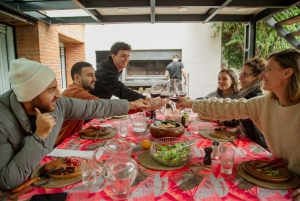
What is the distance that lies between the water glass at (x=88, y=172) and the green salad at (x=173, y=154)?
374 millimetres

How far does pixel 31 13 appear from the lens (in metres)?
4.08

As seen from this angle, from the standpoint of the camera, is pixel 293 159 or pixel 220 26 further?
pixel 220 26

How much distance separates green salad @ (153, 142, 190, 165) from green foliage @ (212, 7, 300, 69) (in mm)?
5880

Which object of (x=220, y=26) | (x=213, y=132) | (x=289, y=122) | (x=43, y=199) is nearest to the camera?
(x=43, y=199)

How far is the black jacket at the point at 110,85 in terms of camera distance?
2.70m

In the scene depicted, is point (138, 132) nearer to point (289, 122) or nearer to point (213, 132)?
point (213, 132)

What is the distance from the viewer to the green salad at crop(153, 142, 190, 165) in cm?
122

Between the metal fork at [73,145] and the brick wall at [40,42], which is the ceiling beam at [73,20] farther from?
the metal fork at [73,145]

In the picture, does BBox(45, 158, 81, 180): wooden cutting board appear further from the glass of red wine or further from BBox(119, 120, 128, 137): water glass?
the glass of red wine

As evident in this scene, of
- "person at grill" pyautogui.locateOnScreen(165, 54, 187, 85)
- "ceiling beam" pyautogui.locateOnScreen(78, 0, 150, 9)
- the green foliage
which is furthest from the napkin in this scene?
the green foliage

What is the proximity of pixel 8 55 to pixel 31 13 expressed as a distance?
1.01m

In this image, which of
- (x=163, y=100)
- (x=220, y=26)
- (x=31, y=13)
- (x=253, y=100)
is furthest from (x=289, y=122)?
(x=220, y=26)

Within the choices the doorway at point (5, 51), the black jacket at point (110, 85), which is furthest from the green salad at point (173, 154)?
the doorway at point (5, 51)

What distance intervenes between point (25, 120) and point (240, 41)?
684 cm
